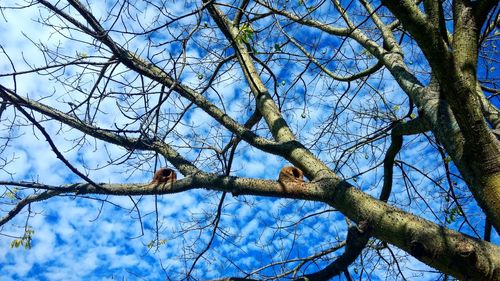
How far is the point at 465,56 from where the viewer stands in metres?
2.24

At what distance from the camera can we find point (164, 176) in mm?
3043

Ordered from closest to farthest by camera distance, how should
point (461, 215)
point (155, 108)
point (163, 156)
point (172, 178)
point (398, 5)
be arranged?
point (398, 5)
point (155, 108)
point (172, 178)
point (163, 156)
point (461, 215)

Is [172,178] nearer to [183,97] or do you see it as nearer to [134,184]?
[134,184]

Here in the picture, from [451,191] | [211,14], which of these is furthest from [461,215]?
[211,14]

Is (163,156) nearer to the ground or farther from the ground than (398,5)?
farther from the ground

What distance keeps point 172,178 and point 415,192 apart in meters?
2.59

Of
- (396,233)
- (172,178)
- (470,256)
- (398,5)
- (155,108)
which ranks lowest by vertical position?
(470,256)

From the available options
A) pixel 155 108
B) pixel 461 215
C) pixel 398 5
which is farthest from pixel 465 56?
pixel 461 215

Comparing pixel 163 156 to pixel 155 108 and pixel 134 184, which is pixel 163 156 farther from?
pixel 155 108

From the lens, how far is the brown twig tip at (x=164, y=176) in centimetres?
301

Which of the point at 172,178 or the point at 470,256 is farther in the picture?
the point at 172,178

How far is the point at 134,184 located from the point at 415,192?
9.15 feet

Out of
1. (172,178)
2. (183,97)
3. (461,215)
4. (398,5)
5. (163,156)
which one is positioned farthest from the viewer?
(461,215)

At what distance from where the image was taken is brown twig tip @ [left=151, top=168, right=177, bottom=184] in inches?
118
